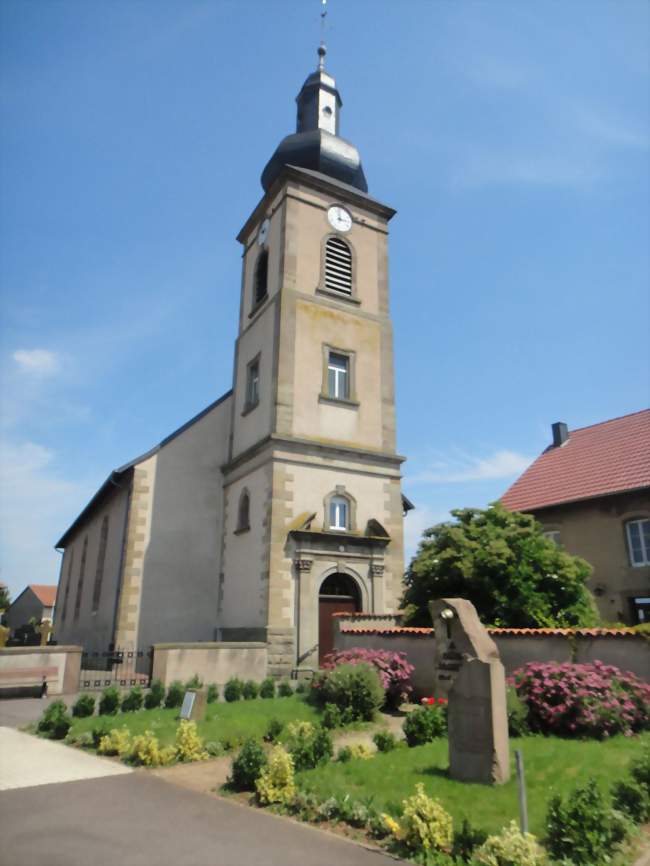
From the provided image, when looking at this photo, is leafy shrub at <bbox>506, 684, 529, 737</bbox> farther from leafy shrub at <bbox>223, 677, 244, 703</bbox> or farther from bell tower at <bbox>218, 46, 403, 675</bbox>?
bell tower at <bbox>218, 46, 403, 675</bbox>

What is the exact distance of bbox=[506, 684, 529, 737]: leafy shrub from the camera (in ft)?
30.0

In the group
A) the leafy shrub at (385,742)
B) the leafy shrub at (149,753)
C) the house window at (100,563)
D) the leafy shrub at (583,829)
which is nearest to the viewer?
the leafy shrub at (583,829)

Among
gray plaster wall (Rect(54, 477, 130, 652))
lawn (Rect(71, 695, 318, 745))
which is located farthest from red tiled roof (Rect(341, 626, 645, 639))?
gray plaster wall (Rect(54, 477, 130, 652))

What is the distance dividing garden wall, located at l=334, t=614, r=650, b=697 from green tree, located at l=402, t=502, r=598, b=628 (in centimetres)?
180

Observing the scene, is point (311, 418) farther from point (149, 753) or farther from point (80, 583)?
point (80, 583)

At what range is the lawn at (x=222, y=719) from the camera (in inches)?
395

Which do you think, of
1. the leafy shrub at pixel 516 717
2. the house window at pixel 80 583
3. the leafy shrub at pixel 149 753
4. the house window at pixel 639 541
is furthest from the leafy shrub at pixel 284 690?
A: the house window at pixel 80 583

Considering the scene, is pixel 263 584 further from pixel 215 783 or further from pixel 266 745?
pixel 215 783

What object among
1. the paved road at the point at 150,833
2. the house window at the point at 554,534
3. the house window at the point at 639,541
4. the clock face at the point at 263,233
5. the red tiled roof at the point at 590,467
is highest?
the clock face at the point at 263,233

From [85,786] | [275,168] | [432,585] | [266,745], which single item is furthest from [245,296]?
[85,786]

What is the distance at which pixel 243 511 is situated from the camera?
2005 cm

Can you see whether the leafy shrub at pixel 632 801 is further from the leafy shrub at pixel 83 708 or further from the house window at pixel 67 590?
the house window at pixel 67 590

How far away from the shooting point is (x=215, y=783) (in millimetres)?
7652

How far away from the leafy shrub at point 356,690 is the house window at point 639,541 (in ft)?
44.4
